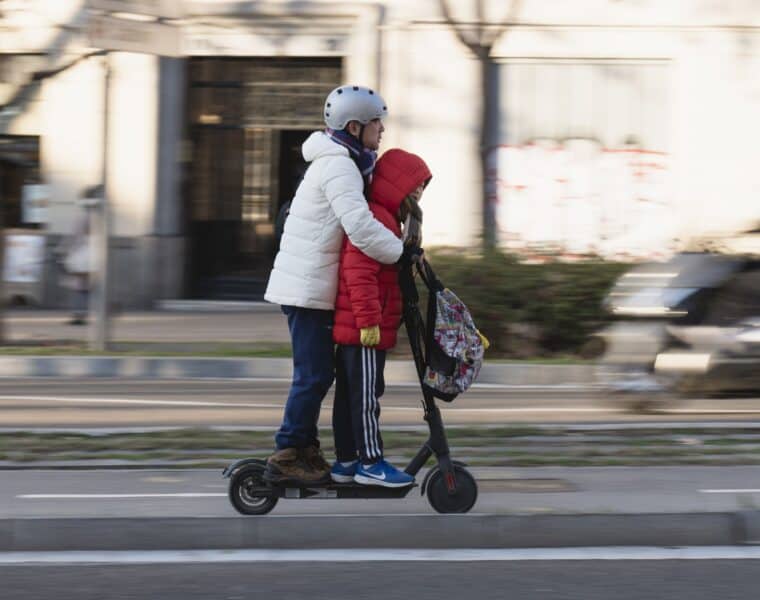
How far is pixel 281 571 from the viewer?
5.58 metres

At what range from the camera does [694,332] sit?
32.4ft

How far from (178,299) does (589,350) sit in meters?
7.61

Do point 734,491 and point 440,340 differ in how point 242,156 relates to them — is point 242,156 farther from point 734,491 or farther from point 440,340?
point 440,340

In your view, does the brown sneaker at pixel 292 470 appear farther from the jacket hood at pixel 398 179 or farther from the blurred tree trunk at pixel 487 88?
the blurred tree trunk at pixel 487 88

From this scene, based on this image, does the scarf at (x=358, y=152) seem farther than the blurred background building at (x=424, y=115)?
No

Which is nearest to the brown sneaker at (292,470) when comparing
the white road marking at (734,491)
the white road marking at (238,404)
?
the white road marking at (734,491)

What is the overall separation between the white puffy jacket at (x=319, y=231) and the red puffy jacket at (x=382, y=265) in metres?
0.07

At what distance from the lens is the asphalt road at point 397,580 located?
5.22 metres

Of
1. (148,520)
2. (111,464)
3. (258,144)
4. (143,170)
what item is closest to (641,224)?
(258,144)

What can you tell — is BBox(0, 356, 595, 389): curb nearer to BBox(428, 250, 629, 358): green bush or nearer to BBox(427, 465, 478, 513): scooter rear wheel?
BBox(428, 250, 629, 358): green bush

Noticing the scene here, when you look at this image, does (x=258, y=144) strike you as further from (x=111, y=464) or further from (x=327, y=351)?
(x=327, y=351)

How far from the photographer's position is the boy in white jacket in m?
5.96

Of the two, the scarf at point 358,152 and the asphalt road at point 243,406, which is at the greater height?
the scarf at point 358,152

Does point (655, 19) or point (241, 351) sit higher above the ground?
point (655, 19)
